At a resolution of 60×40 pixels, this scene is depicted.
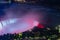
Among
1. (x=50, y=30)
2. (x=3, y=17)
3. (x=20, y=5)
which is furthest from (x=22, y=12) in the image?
(x=50, y=30)

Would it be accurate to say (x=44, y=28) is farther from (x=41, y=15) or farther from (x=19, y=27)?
(x=19, y=27)

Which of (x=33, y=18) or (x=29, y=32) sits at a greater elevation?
(x=33, y=18)

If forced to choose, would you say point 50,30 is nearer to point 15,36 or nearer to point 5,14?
point 15,36

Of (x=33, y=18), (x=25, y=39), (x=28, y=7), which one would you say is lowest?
(x=25, y=39)

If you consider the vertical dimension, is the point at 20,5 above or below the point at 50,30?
above

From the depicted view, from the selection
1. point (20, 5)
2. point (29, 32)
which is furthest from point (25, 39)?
point (20, 5)

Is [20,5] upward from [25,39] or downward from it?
upward

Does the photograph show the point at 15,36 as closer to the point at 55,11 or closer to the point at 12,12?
the point at 12,12
